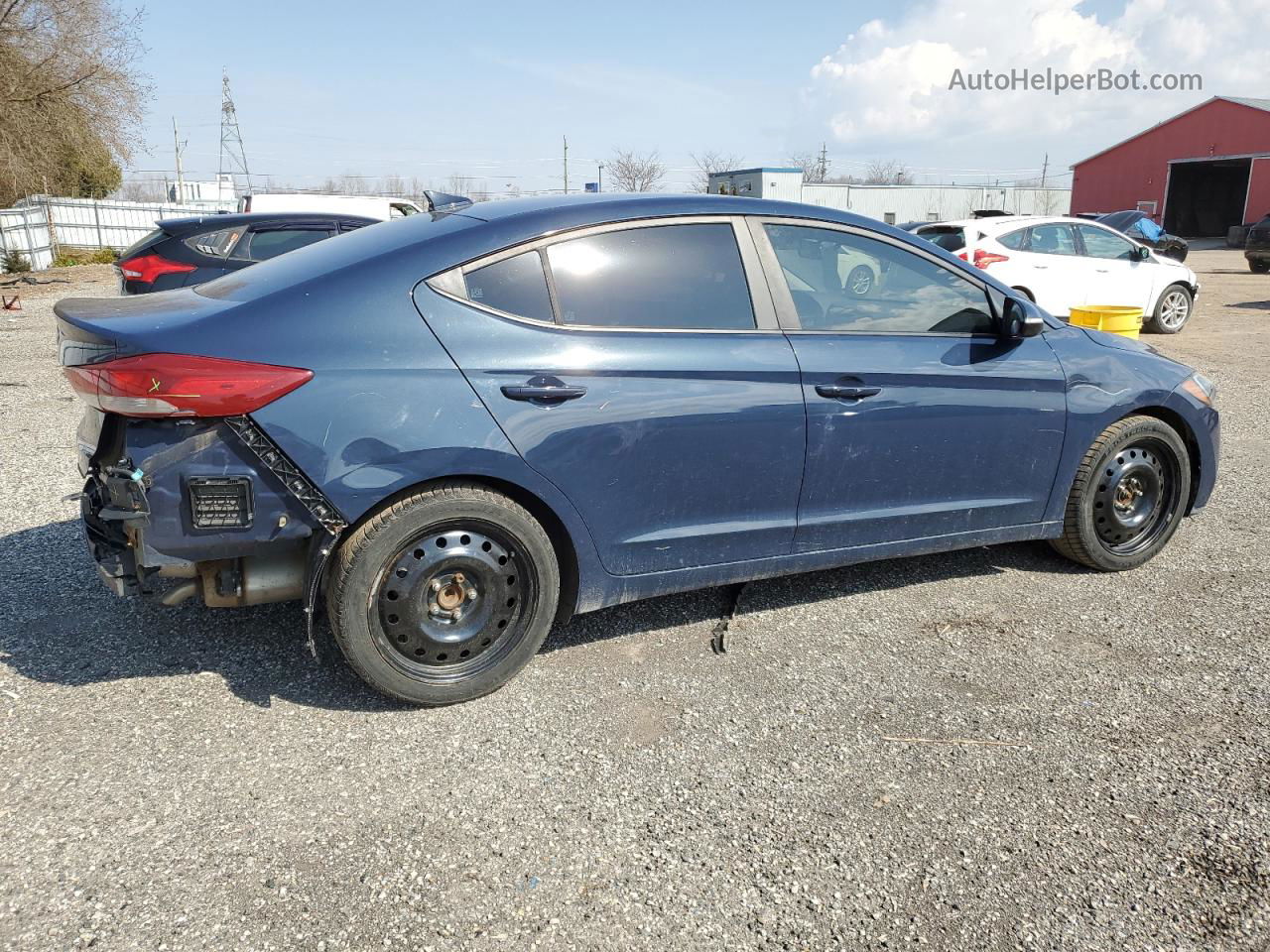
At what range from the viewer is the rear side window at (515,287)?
3129 mm

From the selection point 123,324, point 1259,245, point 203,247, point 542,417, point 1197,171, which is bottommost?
point 542,417

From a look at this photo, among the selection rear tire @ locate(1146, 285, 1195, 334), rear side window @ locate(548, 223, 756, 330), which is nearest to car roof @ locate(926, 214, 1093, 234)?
rear tire @ locate(1146, 285, 1195, 334)

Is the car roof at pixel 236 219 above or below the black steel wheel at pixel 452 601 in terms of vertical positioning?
above

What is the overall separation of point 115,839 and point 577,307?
2091 mm

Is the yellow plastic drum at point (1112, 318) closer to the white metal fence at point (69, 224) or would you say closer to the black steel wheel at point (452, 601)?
the black steel wheel at point (452, 601)

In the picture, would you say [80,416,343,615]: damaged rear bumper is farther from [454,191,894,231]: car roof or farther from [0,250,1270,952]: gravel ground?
[454,191,894,231]: car roof

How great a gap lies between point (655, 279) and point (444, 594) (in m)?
1.35

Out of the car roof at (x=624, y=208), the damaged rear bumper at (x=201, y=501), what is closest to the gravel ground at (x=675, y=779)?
the damaged rear bumper at (x=201, y=501)

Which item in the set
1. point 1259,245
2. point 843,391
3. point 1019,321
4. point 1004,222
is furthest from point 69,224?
point 1259,245

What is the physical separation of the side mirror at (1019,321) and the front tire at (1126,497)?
702 mm

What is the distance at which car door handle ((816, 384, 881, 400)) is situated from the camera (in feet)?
11.6

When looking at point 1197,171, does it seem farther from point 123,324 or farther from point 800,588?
point 123,324

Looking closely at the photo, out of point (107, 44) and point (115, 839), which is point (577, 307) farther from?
point (107, 44)

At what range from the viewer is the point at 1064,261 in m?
11.8
